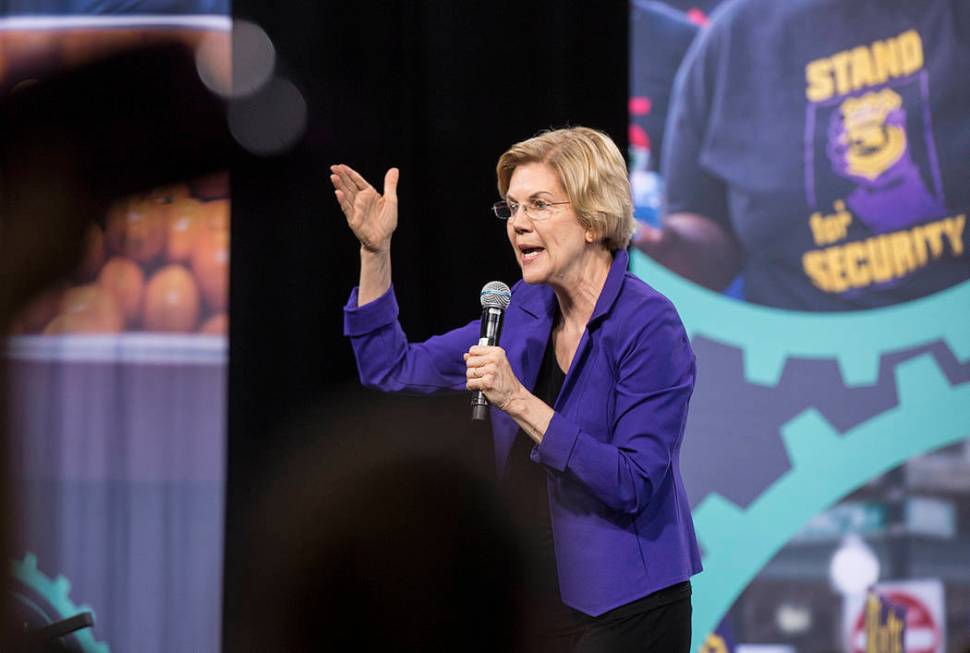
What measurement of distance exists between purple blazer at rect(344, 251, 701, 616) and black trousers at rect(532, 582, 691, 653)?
0.03 metres

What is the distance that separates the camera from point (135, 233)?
2971 millimetres

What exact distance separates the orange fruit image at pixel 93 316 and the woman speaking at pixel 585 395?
125 cm

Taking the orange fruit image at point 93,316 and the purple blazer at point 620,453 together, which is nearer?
the purple blazer at point 620,453

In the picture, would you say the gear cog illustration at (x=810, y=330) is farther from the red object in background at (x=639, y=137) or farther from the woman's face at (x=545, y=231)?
the woman's face at (x=545, y=231)

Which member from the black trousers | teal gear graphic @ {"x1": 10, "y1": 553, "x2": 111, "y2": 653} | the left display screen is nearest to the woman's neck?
the black trousers

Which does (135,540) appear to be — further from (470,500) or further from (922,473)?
(922,473)

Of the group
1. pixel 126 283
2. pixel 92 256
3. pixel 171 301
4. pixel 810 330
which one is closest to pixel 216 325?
pixel 171 301

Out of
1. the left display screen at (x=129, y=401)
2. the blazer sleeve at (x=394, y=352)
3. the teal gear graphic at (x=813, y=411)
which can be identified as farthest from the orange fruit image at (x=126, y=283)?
the teal gear graphic at (x=813, y=411)

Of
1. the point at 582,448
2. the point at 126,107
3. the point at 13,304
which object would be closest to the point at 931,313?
the point at 582,448

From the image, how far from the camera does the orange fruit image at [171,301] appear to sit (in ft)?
9.75

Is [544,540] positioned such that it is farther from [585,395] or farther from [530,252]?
[530,252]

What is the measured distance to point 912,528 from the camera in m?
3.00

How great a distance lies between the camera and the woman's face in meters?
1.80

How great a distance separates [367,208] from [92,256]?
1.33 meters
